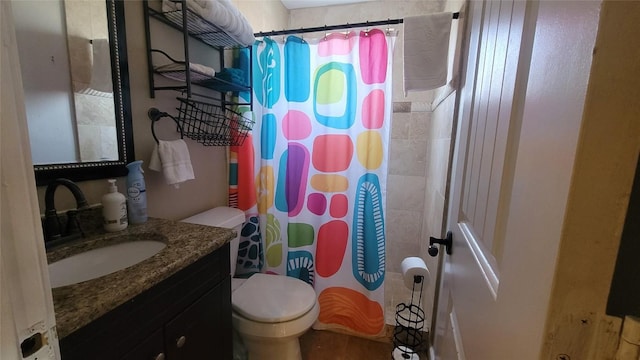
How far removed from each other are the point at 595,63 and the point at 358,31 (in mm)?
1615

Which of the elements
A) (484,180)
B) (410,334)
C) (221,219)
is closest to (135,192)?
(221,219)

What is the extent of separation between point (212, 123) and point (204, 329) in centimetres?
112

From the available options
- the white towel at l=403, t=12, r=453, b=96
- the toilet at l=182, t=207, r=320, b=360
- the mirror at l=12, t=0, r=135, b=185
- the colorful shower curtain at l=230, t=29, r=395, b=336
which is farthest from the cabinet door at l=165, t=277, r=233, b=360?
the white towel at l=403, t=12, r=453, b=96

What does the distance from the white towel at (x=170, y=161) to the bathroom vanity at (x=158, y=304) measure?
8.6 inches

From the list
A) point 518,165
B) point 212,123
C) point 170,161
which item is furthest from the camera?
point 212,123

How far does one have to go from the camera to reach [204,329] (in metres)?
0.99

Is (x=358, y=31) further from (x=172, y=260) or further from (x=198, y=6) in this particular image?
(x=172, y=260)

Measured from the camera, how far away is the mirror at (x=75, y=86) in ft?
2.80

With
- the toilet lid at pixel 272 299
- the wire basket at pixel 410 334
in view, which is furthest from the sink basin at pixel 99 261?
the wire basket at pixel 410 334

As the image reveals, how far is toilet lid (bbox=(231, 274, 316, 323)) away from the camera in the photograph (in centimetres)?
131

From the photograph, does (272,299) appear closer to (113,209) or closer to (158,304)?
(158,304)

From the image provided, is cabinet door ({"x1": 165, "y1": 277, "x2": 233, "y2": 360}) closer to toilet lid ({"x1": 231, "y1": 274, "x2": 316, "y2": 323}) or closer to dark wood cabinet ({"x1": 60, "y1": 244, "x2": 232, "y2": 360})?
dark wood cabinet ({"x1": 60, "y1": 244, "x2": 232, "y2": 360})

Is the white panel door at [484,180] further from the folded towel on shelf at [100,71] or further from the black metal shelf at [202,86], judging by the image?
the folded towel on shelf at [100,71]

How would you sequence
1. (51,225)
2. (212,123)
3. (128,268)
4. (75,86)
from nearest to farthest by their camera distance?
(128,268) → (51,225) → (75,86) → (212,123)
